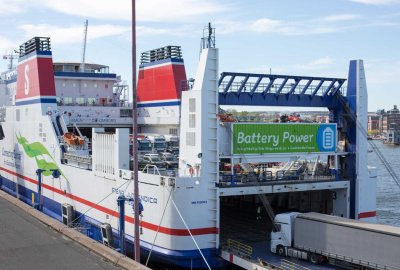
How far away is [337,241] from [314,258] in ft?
4.34

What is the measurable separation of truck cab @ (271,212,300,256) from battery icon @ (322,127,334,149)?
15.6ft

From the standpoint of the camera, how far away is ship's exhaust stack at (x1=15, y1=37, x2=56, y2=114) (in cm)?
3036

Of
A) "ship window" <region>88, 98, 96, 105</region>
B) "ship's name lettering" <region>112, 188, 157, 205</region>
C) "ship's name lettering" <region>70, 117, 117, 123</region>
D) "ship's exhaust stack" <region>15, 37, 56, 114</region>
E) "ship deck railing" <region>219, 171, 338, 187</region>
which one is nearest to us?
"ship's name lettering" <region>112, 188, 157, 205</region>

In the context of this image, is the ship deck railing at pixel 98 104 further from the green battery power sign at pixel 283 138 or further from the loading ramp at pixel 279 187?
the loading ramp at pixel 279 187

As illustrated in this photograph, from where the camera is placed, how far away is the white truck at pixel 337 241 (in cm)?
1697

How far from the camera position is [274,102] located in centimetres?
2356

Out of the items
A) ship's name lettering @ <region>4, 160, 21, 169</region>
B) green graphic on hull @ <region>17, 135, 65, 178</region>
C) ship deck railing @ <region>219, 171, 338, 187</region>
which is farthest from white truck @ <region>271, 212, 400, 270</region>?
ship's name lettering @ <region>4, 160, 21, 169</region>

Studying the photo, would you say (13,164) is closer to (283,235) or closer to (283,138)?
(283,138)

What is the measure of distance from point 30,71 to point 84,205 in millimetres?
10634

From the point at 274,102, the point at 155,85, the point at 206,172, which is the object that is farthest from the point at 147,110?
the point at 206,172

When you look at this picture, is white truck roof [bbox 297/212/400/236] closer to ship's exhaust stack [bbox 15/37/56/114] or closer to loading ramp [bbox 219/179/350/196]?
loading ramp [bbox 219/179/350/196]

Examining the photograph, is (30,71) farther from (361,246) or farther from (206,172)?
(361,246)

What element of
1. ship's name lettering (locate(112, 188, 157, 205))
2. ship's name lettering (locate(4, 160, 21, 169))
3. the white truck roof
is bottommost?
the white truck roof

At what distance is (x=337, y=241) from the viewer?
61.0 feet
